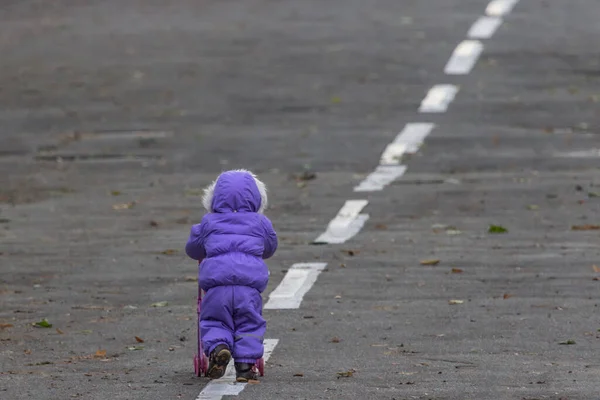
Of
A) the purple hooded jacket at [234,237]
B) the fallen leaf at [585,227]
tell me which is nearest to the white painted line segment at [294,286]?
the purple hooded jacket at [234,237]

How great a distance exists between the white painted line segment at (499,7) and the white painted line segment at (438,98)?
19.6ft

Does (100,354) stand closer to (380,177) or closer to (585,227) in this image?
(585,227)

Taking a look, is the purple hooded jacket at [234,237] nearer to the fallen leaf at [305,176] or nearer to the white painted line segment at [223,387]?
the white painted line segment at [223,387]

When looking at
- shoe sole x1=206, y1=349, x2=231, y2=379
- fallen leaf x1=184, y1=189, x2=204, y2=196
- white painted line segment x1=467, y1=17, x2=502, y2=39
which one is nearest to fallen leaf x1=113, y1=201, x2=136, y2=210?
fallen leaf x1=184, y1=189, x2=204, y2=196

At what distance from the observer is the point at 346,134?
22.8 m

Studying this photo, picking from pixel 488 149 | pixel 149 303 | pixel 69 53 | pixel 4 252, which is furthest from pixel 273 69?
pixel 149 303

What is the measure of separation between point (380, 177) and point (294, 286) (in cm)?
718

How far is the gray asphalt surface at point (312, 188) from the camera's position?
9883 mm

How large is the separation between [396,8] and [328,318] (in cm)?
2168

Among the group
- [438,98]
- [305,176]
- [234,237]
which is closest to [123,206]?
[305,176]

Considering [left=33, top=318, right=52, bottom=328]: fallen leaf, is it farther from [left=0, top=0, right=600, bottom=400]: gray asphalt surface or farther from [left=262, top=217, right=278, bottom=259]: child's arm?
[left=262, top=217, right=278, bottom=259]: child's arm

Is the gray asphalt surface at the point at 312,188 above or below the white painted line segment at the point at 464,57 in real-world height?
above

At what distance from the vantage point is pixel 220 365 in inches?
349

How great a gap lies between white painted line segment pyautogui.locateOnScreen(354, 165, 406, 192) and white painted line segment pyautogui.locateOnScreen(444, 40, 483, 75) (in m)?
6.86
